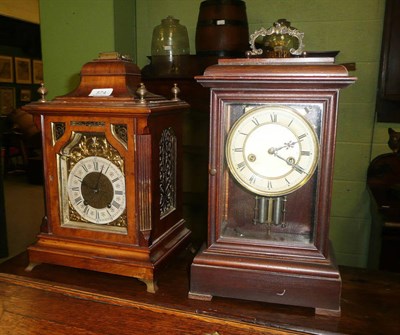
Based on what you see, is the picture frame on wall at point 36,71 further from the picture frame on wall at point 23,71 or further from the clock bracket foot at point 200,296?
the clock bracket foot at point 200,296

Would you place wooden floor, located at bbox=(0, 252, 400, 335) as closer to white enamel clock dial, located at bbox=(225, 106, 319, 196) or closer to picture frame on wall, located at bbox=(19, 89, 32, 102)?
white enamel clock dial, located at bbox=(225, 106, 319, 196)

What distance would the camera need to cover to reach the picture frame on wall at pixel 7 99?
761 cm

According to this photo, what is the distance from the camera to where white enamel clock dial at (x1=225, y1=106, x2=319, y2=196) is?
0.90m

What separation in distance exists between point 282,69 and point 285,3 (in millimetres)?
1021

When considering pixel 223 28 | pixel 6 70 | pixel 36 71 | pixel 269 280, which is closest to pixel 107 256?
pixel 269 280

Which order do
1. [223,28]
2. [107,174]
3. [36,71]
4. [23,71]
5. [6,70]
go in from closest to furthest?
[107,174] < [223,28] < [6,70] < [23,71] < [36,71]

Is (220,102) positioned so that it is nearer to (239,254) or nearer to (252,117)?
(252,117)

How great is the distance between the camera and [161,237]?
107cm

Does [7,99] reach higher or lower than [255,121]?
lower

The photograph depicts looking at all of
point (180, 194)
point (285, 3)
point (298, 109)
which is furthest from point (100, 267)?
point (285, 3)

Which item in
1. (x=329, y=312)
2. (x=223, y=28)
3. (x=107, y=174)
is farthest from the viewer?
(x=223, y=28)

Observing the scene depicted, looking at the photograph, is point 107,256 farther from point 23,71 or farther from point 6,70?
point 23,71

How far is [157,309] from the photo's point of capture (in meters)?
0.94

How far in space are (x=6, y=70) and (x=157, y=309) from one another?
799cm
